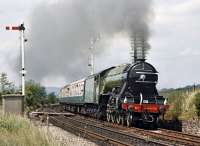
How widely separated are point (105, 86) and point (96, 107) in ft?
9.13

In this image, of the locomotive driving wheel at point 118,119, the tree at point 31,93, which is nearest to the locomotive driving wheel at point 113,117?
the locomotive driving wheel at point 118,119

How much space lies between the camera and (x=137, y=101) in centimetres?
2639

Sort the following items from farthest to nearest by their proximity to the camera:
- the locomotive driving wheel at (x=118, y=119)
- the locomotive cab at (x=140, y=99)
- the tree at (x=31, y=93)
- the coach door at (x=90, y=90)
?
the tree at (x=31, y=93) < the coach door at (x=90, y=90) < the locomotive driving wheel at (x=118, y=119) < the locomotive cab at (x=140, y=99)

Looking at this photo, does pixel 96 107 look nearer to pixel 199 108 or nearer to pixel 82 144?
pixel 199 108

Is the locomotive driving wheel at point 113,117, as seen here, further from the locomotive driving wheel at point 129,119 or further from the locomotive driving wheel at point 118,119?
the locomotive driving wheel at point 129,119

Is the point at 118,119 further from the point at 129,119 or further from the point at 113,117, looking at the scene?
the point at 129,119

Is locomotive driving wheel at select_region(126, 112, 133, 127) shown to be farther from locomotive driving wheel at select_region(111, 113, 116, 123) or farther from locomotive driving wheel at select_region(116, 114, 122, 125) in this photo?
locomotive driving wheel at select_region(111, 113, 116, 123)

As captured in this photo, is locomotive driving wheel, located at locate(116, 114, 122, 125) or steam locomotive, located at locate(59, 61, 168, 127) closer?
steam locomotive, located at locate(59, 61, 168, 127)

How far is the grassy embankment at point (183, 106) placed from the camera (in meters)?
26.5

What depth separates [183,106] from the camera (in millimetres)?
27516

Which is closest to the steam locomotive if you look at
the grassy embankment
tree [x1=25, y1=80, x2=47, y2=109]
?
the grassy embankment

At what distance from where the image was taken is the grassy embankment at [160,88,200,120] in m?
26.5

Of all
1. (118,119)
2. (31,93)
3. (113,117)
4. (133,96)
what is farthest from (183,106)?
(31,93)

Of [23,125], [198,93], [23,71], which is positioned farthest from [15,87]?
[23,125]
